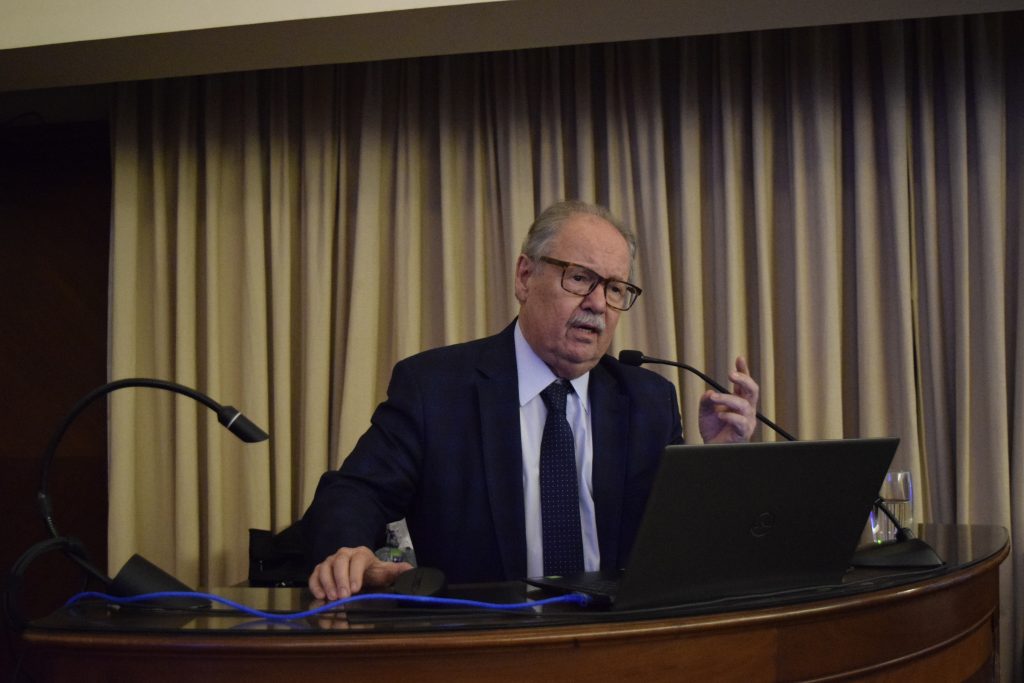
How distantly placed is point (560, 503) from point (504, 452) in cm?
16

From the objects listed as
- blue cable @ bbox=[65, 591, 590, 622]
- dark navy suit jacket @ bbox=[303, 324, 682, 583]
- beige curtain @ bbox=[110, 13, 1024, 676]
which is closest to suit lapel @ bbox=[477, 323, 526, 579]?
dark navy suit jacket @ bbox=[303, 324, 682, 583]

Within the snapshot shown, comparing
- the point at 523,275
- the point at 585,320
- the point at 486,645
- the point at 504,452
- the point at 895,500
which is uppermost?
the point at 523,275

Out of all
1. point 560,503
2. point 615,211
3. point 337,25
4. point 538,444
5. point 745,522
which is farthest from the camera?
point 615,211

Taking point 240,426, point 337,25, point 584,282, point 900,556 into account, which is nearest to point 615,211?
point 337,25

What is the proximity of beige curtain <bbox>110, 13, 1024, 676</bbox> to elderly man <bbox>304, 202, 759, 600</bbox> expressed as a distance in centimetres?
155

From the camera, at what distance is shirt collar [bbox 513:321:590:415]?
2385 millimetres

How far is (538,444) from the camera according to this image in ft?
7.72

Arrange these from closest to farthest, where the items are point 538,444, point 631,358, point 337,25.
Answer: point 631,358 → point 538,444 → point 337,25

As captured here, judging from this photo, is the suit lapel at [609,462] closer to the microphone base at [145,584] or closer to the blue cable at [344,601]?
the blue cable at [344,601]

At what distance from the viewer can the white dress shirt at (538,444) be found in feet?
7.50

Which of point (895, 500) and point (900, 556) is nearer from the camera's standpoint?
point (900, 556)

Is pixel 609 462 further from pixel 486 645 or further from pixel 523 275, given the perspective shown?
pixel 486 645

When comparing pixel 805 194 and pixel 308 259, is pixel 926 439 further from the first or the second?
pixel 308 259

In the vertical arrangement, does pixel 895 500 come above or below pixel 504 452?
below
